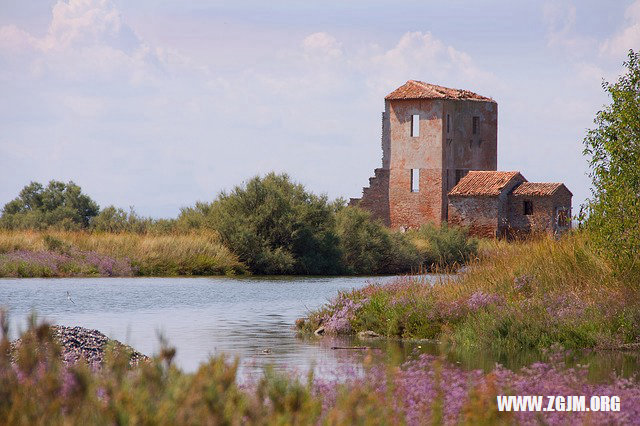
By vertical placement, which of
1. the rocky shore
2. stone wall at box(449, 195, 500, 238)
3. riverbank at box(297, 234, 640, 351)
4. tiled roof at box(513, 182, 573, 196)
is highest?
tiled roof at box(513, 182, 573, 196)

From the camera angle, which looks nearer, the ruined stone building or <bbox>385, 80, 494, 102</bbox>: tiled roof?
the ruined stone building

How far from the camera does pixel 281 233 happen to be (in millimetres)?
41250

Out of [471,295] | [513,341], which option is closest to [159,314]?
[471,295]

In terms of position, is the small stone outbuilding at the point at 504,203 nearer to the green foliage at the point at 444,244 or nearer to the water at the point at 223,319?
the green foliage at the point at 444,244

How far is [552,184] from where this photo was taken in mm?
53844

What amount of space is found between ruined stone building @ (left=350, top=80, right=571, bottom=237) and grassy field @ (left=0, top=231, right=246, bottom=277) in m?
16.7

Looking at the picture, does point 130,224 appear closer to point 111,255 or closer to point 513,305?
point 111,255

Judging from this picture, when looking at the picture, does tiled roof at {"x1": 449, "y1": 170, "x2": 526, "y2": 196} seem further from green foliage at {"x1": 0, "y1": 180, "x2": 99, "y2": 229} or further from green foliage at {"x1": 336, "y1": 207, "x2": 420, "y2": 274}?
green foliage at {"x1": 0, "y1": 180, "x2": 99, "y2": 229}

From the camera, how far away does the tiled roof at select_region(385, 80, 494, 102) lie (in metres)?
56.8

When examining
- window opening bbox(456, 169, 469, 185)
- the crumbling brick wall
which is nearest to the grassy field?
the crumbling brick wall

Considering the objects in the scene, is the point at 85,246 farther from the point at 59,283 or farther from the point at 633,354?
the point at 633,354

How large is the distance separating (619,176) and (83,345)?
28.4ft

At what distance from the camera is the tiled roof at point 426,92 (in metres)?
56.8

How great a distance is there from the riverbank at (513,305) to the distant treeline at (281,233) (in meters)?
20.4
